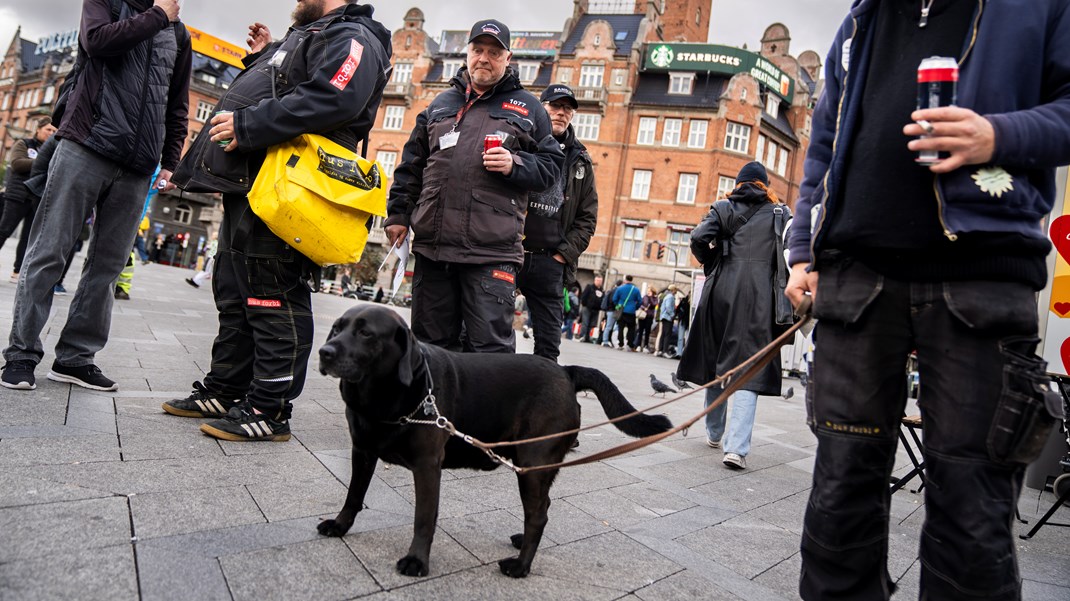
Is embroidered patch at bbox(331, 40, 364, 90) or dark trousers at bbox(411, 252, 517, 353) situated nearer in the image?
embroidered patch at bbox(331, 40, 364, 90)

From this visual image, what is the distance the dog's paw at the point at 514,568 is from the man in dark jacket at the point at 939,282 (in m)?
0.90

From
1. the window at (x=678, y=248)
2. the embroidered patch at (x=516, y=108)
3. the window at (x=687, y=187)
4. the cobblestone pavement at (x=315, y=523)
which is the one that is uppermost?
the window at (x=687, y=187)

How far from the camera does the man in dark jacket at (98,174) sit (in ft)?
12.3

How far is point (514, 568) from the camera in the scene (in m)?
2.30

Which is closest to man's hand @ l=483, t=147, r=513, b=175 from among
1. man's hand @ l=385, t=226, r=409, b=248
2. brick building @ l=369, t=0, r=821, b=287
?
man's hand @ l=385, t=226, r=409, b=248

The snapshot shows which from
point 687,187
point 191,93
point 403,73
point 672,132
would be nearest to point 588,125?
point 672,132

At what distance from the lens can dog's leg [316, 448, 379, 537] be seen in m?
2.38

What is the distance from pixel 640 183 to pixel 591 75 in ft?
25.3

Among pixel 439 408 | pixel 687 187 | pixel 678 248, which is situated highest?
pixel 687 187

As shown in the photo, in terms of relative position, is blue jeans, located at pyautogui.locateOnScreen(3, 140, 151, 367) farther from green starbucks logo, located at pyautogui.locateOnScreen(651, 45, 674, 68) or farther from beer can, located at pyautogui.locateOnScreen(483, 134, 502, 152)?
green starbucks logo, located at pyautogui.locateOnScreen(651, 45, 674, 68)

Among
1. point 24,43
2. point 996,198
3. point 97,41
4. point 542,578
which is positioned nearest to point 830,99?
point 996,198

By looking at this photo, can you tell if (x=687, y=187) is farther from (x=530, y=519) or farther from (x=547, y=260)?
(x=530, y=519)

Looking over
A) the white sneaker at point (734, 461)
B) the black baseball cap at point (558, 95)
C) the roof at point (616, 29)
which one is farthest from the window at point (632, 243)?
the white sneaker at point (734, 461)

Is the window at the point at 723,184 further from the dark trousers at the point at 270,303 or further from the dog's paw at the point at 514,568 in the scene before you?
the dog's paw at the point at 514,568
